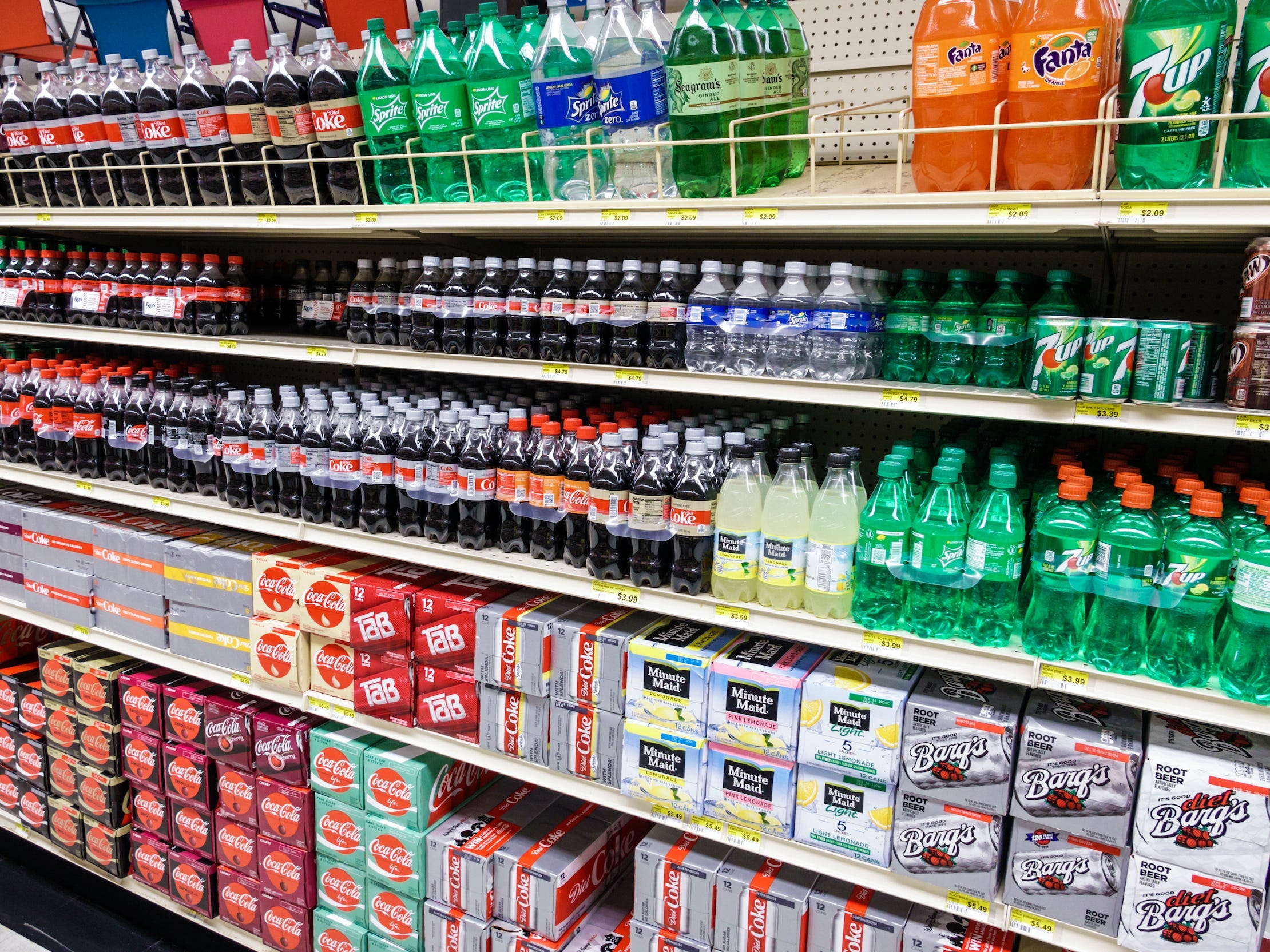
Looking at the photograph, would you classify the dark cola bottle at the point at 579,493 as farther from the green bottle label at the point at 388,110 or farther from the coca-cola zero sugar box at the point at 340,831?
the coca-cola zero sugar box at the point at 340,831

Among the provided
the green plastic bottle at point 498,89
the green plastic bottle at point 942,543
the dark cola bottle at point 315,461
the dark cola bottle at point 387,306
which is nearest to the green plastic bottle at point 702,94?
the green plastic bottle at point 498,89

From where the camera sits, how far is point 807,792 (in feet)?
5.90

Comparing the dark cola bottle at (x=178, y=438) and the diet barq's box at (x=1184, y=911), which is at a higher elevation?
the dark cola bottle at (x=178, y=438)

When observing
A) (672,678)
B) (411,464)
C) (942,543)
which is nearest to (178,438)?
(411,464)

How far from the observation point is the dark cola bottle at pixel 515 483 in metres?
2.05

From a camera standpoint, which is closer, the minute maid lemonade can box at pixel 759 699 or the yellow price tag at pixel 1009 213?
the yellow price tag at pixel 1009 213

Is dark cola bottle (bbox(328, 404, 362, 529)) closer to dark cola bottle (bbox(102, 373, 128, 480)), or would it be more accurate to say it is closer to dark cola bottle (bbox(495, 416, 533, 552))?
dark cola bottle (bbox(495, 416, 533, 552))

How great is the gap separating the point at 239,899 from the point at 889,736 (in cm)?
225

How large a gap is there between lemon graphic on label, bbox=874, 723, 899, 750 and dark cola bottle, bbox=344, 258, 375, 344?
5.50 ft

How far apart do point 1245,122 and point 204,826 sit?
332 cm

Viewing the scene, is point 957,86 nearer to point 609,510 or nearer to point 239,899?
point 609,510

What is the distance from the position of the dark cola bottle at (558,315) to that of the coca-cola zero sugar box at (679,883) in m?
1.26

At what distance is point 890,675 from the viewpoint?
5.83 feet

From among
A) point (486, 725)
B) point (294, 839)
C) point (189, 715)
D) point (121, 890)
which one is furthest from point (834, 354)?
point (121, 890)
